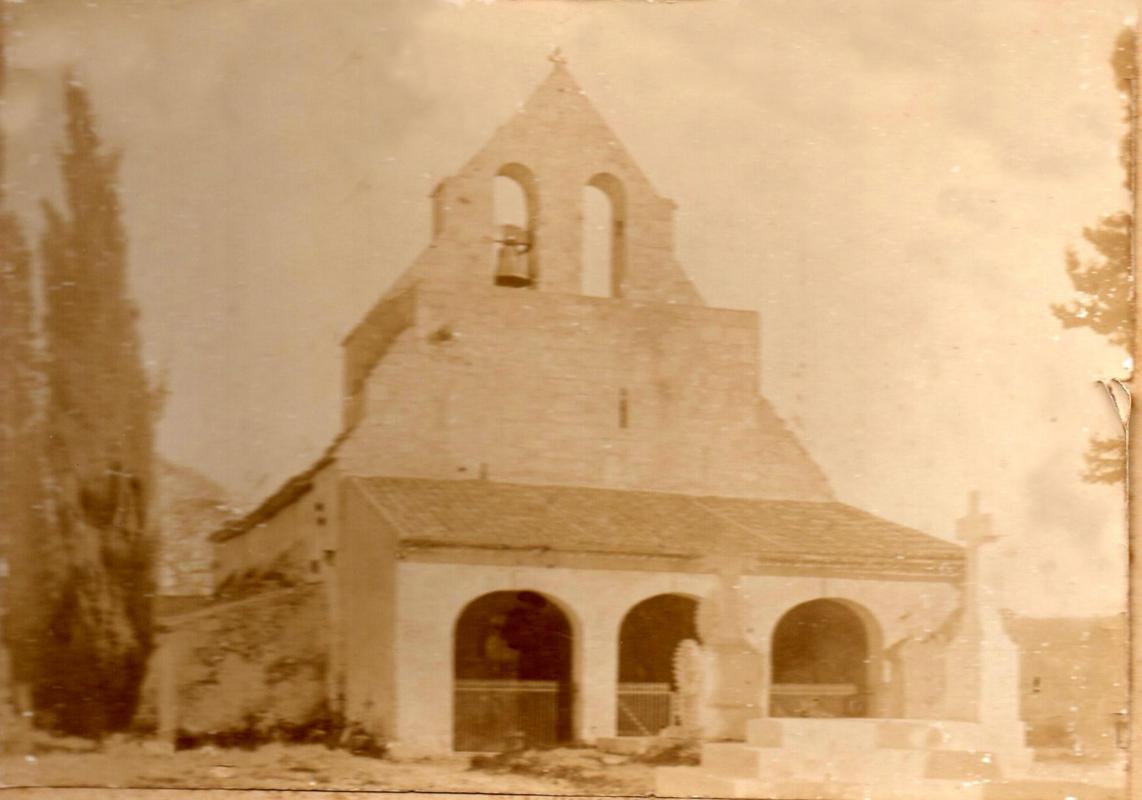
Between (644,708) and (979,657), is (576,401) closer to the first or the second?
(644,708)

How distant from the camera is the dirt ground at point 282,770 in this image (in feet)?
22.1

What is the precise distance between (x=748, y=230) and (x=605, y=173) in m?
0.70

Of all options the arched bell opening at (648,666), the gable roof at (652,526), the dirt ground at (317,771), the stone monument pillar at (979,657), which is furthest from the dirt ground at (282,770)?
the stone monument pillar at (979,657)

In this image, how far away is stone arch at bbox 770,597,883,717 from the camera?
23.0 ft

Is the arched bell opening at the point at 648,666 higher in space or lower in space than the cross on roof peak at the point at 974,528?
lower

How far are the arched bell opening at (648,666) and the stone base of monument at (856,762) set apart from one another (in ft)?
0.85

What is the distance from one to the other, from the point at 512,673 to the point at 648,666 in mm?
602

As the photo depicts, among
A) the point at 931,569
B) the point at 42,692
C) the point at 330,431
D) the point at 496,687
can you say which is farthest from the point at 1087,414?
the point at 42,692

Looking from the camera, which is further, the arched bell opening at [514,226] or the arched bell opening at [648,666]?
the arched bell opening at [514,226]

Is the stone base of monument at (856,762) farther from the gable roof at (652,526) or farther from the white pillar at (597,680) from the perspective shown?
the gable roof at (652,526)

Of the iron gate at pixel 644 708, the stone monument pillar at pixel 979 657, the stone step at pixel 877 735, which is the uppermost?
the stone monument pillar at pixel 979 657

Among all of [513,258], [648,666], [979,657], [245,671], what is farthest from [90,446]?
[979,657]

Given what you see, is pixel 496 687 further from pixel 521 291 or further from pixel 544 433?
pixel 521 291

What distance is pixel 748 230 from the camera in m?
7.12
